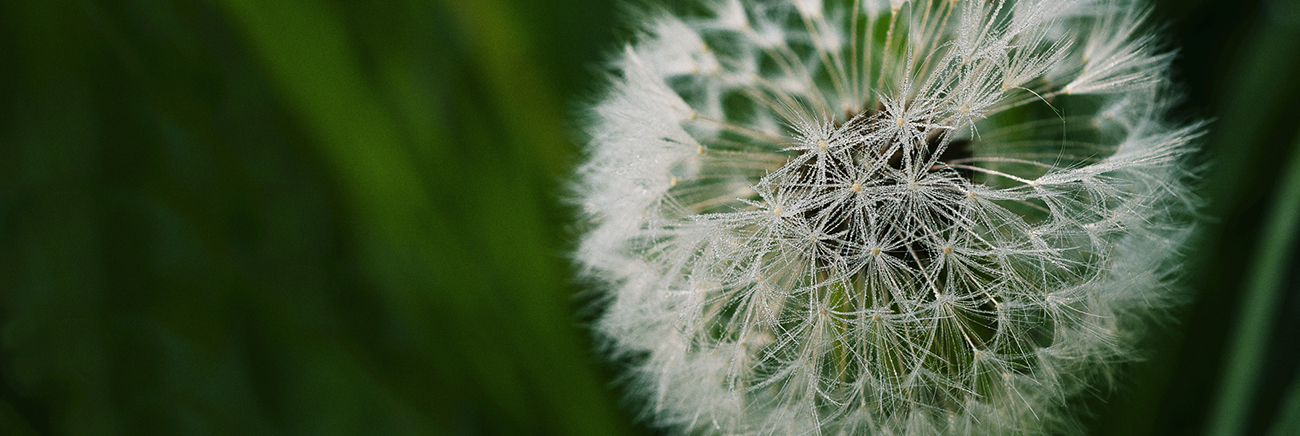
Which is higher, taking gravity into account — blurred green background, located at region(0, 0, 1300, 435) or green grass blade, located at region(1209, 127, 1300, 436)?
blurred green background, located at region(0, 0, 1300, 435)

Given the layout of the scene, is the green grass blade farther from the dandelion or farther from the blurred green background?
the dandelion

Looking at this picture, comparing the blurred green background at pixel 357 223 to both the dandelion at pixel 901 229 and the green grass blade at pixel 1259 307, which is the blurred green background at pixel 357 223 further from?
the dandelion at pixel 901 229

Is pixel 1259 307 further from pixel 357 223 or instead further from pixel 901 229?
pixel 357 223

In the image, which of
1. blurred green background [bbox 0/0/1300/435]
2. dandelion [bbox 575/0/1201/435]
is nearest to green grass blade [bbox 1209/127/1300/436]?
blurred green background [bbox 0/0/1300/435]

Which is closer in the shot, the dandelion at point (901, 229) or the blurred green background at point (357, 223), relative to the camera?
the dandelion at point (901, 229)

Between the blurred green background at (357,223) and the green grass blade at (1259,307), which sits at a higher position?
the blurred green background at (357,223)

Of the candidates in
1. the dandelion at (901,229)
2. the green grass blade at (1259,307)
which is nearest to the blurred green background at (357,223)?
the green grass blade at (1259,307)
